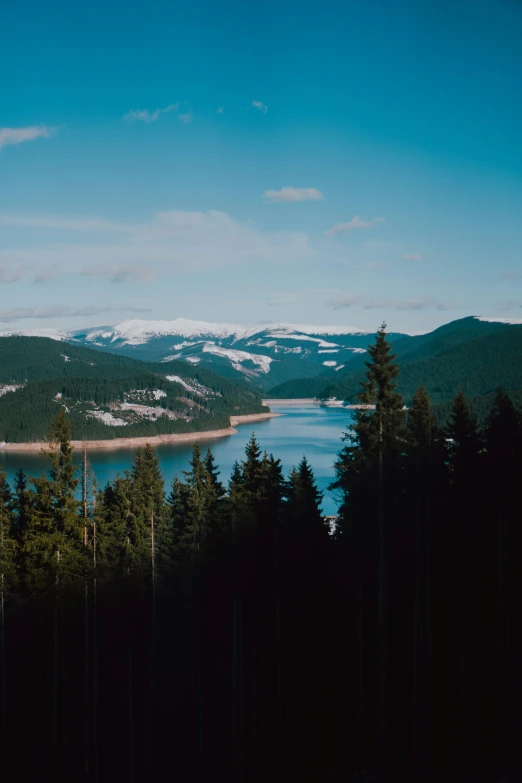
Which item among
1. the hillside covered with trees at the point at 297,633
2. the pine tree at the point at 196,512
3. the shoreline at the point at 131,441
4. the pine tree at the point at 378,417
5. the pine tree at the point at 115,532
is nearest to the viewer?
the hillside covered with trees at the point at 297,633

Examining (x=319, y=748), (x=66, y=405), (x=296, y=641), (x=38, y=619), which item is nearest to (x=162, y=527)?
(x=38, y=619)

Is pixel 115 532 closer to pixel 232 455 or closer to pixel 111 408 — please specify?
pixel 232 455

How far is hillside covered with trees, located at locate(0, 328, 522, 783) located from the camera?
35.0ft

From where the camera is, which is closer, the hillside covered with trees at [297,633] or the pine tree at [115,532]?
the hillside covered with trees at [297,633]

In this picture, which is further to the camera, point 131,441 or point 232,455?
point 131,441

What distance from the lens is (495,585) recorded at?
11.2m

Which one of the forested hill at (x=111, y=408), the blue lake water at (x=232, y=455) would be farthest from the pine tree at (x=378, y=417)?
the forested hill at (x=111, y=408)

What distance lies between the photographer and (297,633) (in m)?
13.0

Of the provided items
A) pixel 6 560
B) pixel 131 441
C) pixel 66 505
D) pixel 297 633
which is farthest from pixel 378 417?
pixel 131 441

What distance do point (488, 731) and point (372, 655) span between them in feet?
7.32

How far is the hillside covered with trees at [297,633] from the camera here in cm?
1068

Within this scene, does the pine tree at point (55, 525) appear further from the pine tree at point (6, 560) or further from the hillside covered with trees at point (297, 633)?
the pine tree at point (6, 560)

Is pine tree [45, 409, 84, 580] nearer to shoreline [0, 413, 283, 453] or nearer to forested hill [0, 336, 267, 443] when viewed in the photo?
shoreline [0, 413, 283, 453]

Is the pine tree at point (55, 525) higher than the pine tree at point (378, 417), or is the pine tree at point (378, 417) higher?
the pine tree at point (378, 417)
